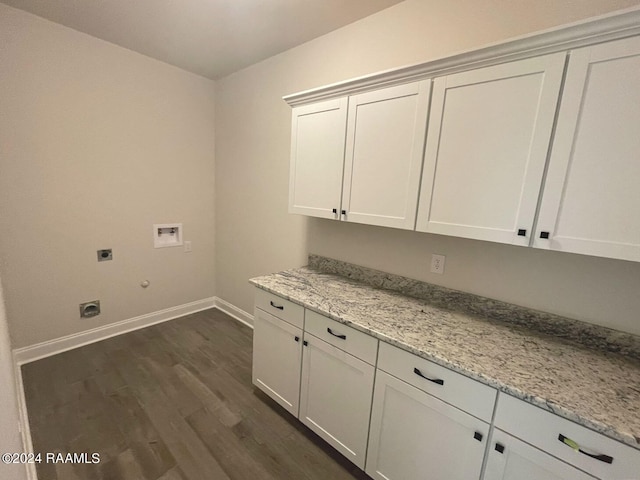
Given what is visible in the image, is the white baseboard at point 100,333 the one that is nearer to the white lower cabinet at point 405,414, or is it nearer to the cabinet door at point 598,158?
the white lower cabinet at point 405,414

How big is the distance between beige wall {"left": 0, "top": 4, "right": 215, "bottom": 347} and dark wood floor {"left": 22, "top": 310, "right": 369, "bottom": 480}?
589 millimetres

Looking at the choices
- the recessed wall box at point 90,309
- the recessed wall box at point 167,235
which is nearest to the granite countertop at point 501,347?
the recessed wall box at point 167,235

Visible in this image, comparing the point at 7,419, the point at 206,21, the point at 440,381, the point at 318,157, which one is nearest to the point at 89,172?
the point at 206,21

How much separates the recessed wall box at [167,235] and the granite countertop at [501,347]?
1688 millimetres

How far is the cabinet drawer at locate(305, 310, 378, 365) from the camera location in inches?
54.0

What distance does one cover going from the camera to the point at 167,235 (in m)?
3.06

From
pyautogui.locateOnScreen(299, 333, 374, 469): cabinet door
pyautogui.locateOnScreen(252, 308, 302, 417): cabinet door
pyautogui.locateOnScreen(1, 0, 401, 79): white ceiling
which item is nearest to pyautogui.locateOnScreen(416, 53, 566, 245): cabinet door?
pyautogui.locateOnScreen(299, 333, 374, 469): cabinet door

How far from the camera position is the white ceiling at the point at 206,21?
5.98 feet

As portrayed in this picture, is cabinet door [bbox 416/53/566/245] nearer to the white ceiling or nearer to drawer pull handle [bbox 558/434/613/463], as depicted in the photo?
drawer pull handle [bbox 558/434/613/463]

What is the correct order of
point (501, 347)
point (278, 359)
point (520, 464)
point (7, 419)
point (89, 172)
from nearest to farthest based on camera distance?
point (7, 419) < point (520, 464) < point (501, 347) < point (278, 359) < point (89, 172)

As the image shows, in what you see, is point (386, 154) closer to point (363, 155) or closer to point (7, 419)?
point (363, 155)

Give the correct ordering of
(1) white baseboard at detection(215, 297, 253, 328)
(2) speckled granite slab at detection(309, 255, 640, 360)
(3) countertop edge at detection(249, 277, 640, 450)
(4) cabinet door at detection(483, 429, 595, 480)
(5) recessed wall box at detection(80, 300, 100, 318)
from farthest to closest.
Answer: (1) white baseboard at detection(215, 297, 253, 328) → (5) recessed wall box at detection(80, 300, 100, 318) → (2) speckled granite slab at detection(309, 255, 640, 360) → (4) cabinet door at detection(483, 429, 595, 480) → (3) countertop edge at detection(249, 277, 640, 450)

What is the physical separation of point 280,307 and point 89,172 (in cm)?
220

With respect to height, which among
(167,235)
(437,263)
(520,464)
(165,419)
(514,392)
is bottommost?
(165,419)
